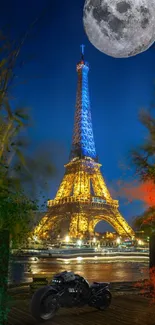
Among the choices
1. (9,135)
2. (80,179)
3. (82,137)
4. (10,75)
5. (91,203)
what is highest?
(82,137)

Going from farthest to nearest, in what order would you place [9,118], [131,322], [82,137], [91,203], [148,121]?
[82,137] < [91,203] < [148,121] < [131,322] < [9,118]

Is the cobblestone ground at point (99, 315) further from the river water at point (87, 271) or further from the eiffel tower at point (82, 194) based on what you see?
the eiffel tower at point (82, 194)

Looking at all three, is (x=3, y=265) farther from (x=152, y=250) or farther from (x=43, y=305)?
(x=152, y=250)

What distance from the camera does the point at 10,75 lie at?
7.06 meters

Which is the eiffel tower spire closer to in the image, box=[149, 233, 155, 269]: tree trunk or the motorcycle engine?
box=[149, 233, 155, 269]: tree trunk

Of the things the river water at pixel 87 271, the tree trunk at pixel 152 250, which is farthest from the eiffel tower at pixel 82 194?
the tree trunk at pixel 152 250

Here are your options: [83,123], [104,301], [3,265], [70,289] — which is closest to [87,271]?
[104,301]

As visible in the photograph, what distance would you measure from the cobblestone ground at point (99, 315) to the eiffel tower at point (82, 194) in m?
51.6

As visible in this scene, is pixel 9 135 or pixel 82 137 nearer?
pixel 9 135

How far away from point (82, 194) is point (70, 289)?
58690 mm

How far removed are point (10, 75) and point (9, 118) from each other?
2.92 ft

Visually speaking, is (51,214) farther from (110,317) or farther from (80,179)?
(110,317)

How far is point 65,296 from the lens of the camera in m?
8.55

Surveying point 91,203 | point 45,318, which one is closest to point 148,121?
point 45,318
